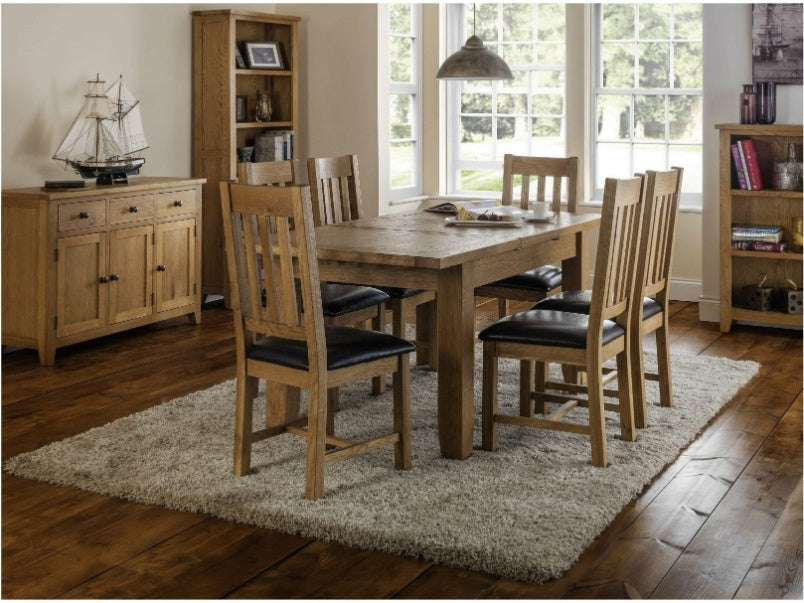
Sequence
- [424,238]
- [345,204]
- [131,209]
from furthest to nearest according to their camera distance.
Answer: [131,209]
[345,204]
[424,238]

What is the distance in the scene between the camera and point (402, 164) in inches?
312

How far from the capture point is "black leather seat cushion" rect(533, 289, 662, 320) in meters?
4.13

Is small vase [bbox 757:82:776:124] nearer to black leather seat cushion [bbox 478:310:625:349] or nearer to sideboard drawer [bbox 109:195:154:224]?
black leather seat cushion [bbox 478:310:625:349]

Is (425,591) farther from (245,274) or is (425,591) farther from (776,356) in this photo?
(776,356)

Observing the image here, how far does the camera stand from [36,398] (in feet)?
15.2

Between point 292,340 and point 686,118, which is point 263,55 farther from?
point 292,340

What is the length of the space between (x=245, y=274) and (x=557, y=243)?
5.27 feet

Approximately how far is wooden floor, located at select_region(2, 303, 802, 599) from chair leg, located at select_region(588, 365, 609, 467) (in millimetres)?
202

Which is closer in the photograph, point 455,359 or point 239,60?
point 455,359

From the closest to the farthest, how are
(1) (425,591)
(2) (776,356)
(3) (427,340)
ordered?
(1) (425,591), (3) (427,340), (2) (776,356)

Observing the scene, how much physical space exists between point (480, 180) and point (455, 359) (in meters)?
4.41

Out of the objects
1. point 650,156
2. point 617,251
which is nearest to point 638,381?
point 617,251

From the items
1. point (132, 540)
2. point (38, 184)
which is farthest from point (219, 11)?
point (132, 540)

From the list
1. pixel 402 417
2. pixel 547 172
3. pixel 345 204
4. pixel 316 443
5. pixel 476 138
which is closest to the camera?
pixel 316 443
